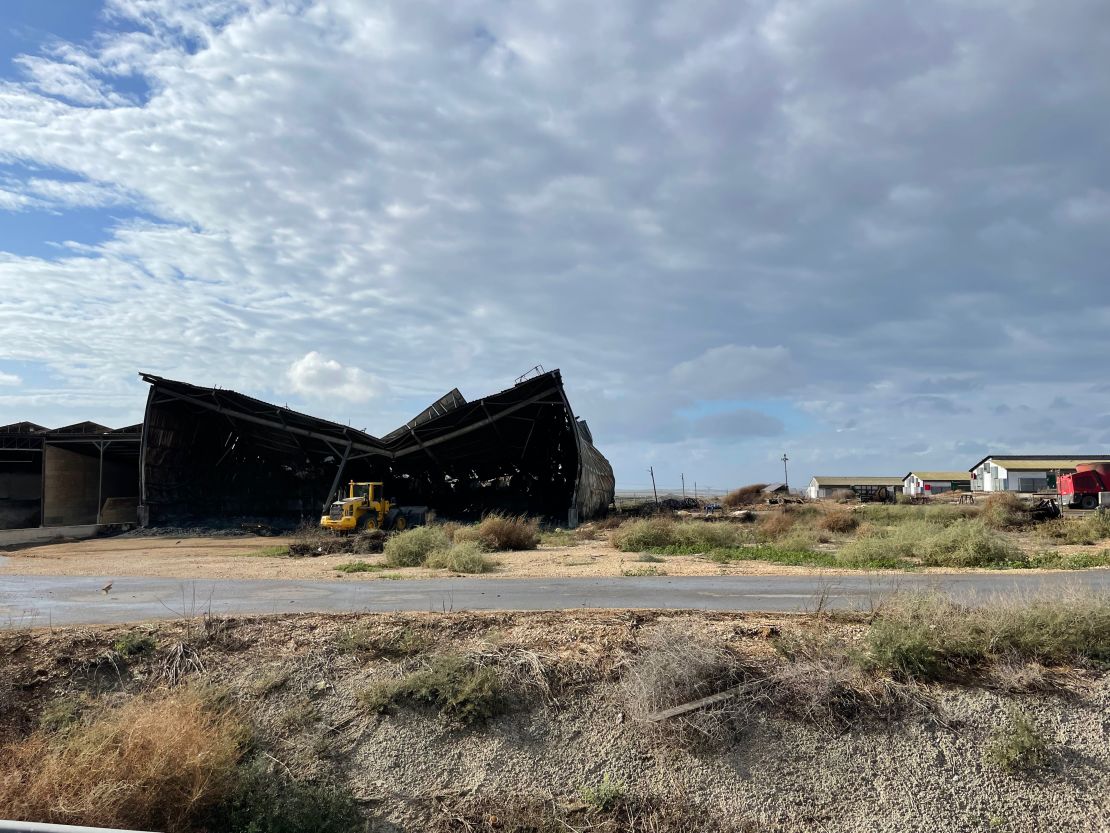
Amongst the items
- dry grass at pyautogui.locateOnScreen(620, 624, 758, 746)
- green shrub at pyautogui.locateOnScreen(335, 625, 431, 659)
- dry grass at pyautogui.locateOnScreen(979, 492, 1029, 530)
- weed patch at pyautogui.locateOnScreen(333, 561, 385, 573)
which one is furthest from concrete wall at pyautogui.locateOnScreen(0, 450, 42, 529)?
dry grass at pyautogui.locateOnScreen(979, 492, 1029, 530)

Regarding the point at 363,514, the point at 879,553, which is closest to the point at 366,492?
the point at 363,514

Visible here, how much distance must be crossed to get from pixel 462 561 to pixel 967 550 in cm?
1343

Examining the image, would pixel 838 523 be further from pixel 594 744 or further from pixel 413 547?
pixel 594 744

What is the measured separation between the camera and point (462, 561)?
790 inches

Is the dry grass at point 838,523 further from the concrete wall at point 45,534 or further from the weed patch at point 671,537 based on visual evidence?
the concrete wall at point 45,534

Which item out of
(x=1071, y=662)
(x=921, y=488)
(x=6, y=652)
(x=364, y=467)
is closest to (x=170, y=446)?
(x=364, y=467)

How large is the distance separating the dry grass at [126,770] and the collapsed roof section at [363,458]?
34.7 metres

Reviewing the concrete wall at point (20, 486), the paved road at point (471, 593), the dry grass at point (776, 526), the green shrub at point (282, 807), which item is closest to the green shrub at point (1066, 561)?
the paved road at point (471, 593)

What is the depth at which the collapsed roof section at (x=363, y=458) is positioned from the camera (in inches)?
1804

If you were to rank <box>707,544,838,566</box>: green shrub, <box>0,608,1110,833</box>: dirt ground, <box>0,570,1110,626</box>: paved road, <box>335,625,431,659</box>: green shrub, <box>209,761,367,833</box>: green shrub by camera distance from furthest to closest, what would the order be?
<box>707,544,838,566</box>: green shrub
<box>0,570,1110,626</box>: paved road
<box>335,625,431,659</box>: green shrub
<box>0,608,1110,833</box>: dirt ground
<box>209,761,367,833</box>: green shrub

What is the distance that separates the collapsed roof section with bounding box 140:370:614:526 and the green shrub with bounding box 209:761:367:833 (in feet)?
114

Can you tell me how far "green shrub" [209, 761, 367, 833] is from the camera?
7.69 m

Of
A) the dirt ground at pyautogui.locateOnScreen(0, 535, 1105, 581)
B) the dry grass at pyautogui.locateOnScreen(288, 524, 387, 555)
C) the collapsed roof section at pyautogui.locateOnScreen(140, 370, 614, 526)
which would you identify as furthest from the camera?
the collapsed roof section at pyautogui.locateOnScreen(140, 370, 614, 526)

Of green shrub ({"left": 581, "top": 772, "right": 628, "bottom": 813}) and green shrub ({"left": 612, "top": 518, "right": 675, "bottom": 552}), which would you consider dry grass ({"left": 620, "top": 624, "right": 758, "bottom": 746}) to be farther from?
green shrub ({"left": 612, "top": 518, "right": 675, "bottom": 552})
